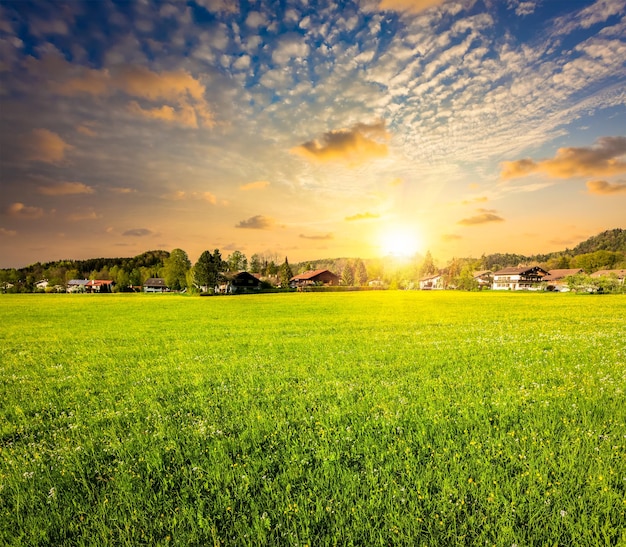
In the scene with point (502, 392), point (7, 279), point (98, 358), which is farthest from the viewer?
point (7, 279)

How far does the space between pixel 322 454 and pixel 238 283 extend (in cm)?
12199

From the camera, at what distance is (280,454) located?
19.0ft

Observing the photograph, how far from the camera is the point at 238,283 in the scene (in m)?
124

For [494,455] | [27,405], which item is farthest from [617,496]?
[27,405]

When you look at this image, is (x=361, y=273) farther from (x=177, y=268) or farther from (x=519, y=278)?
(x=177, y=268)

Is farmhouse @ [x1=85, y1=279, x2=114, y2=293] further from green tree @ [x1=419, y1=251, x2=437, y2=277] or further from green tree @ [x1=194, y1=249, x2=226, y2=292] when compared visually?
green tree @ [x1=419, y1=251, x2=437, y2=277]

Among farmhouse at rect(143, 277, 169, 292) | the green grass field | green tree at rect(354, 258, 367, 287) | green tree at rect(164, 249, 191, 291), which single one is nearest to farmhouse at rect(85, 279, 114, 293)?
farmhouse at rect(143, 277, 169, 292)

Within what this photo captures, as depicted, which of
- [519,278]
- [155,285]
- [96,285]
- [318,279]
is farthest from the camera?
[96,285]

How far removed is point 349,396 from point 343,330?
556 inches

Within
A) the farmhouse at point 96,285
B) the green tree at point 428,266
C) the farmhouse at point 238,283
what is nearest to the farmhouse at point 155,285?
the farmhouse at point 96,285

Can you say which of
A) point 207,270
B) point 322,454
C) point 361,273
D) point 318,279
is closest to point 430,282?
point 361,273

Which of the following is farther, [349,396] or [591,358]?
[591,358]

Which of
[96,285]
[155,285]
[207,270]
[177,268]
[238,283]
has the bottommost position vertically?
[238,283]

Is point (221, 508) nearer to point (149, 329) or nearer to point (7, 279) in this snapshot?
point (149, 329)
